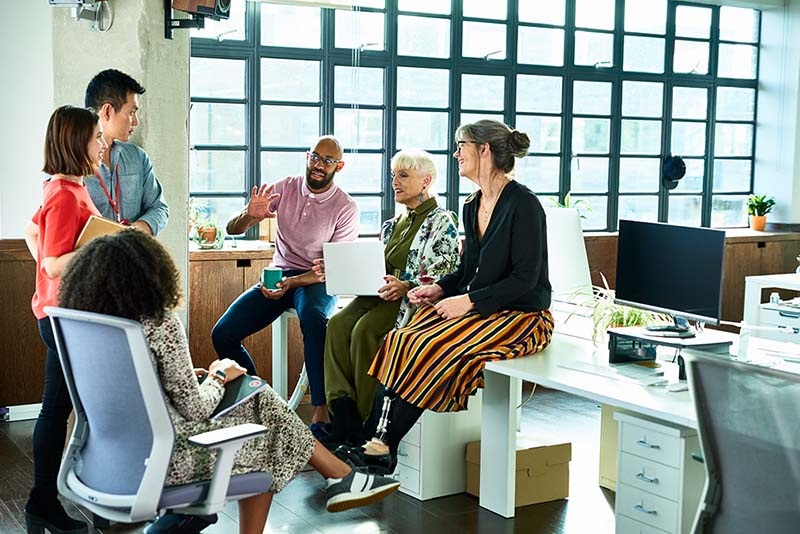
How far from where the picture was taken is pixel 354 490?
372 centimetres

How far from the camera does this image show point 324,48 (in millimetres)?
7129

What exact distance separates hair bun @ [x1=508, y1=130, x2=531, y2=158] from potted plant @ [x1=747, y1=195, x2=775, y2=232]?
18.0 ft

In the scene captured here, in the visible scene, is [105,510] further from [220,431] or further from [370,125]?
[370,125]

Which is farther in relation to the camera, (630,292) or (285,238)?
(285,238)

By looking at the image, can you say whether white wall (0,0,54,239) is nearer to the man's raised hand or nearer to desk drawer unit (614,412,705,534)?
the man's raised hand

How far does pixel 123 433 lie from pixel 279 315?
99.7 inches

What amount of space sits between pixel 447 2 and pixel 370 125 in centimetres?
117

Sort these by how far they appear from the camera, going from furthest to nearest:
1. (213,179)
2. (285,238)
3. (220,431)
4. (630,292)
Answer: (213,179)
(285,238)
(630,292)
(220,431)

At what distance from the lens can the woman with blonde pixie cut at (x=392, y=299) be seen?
4695 mm

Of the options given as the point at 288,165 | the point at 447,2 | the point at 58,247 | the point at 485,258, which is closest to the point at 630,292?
the point at 485,258

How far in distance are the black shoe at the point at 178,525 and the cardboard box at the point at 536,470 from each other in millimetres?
1218

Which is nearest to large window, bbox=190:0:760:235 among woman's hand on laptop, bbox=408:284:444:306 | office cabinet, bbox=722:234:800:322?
office cabinet, bbox=722:234:800:322

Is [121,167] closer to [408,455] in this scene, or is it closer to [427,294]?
[427,294]

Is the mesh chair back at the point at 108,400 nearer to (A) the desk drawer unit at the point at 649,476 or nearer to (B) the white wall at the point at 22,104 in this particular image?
(A) the desk drawer unit at the point at 649,476
